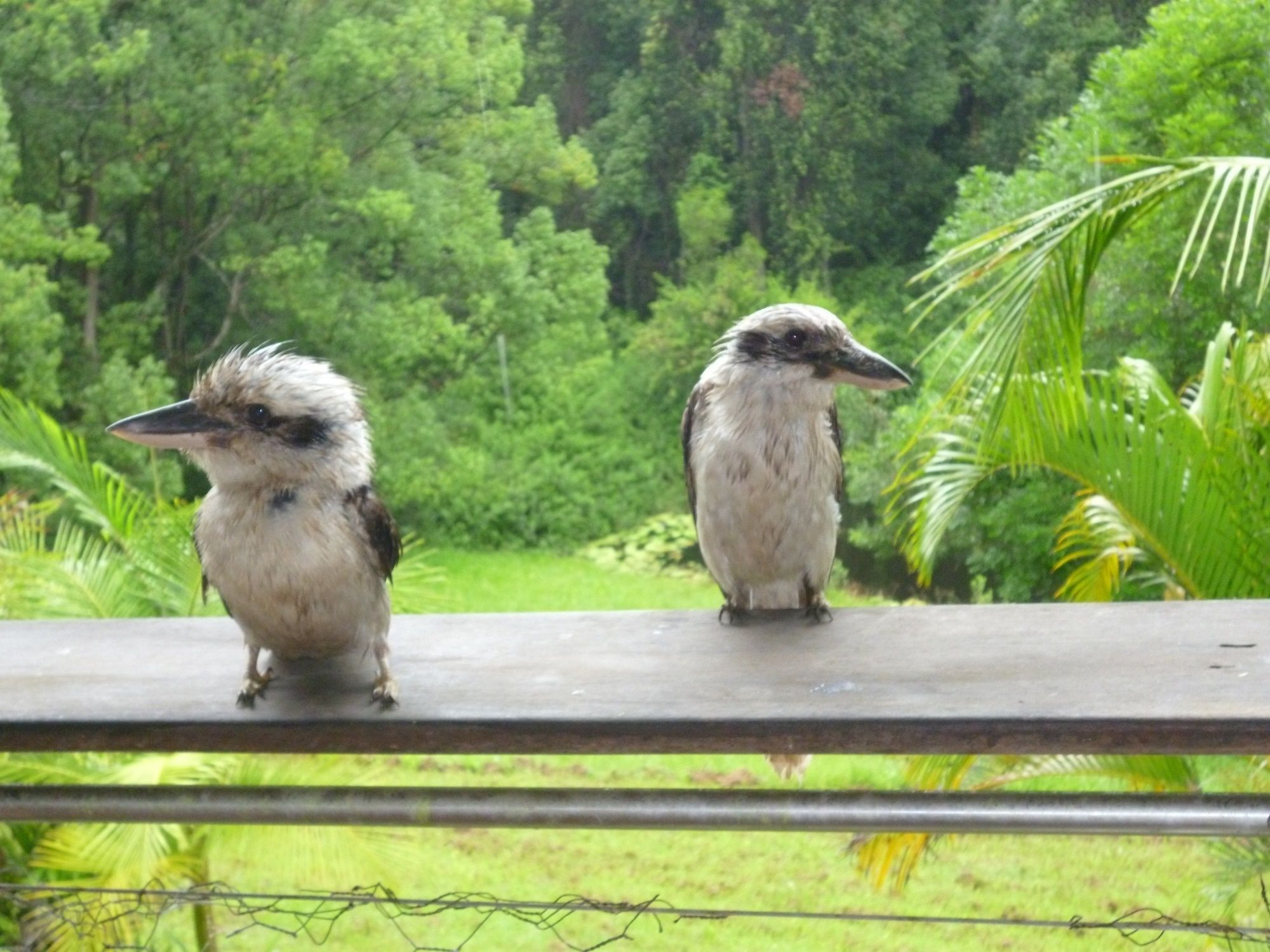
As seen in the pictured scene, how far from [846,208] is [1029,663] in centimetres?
318

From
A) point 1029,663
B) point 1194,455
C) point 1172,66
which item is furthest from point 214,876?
point 1172,66

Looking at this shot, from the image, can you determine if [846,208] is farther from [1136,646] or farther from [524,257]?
[1136,646]

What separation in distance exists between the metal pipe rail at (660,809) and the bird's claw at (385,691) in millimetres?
71

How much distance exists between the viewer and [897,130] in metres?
4.02

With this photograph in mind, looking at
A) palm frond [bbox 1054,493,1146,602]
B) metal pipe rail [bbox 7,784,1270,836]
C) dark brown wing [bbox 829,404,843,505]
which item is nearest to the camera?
metal pipe rail [bbox 7,784,1270,836]

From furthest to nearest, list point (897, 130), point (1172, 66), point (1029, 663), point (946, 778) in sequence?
point (897, 130), point (1172, 66), point (946, 778), point (1029, 663)

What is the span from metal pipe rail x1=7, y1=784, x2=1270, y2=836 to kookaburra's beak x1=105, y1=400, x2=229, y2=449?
0.28 metres

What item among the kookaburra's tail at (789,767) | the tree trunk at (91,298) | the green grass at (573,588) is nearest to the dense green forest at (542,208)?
the tree trunk at (91,298)

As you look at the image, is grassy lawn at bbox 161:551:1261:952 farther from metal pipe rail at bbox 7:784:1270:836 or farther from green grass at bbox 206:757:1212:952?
metal pipe rail at bbox 7:784:1270:836

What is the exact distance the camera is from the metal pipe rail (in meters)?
0.90

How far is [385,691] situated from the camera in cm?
109

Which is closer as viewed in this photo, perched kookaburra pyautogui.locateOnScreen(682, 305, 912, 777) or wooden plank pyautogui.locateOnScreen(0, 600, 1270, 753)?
wooden plank pyautogui.locateOnScreen(0, 600, 1270, 753)

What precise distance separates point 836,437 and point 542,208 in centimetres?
294

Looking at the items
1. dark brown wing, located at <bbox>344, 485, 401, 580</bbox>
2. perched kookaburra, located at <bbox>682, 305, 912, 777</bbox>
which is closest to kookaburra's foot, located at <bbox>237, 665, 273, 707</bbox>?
dark brown wing, located at <bbox>344, 485, 401, 580</bbox>
